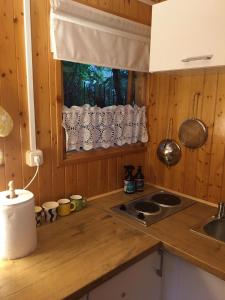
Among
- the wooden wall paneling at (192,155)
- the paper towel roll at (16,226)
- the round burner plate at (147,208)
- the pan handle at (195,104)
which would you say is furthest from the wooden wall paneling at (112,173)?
the paper towel roll at (16,226)

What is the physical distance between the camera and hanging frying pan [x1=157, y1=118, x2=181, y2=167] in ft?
6.08

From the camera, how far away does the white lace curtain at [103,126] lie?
1.54 m

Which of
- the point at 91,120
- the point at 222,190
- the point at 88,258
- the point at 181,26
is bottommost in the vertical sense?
the point at 88,258

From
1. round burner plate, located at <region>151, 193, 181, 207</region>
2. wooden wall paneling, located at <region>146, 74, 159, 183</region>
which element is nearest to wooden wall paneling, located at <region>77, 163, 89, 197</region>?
round burner plate, located at <region>151, 193, 181, 207</region>

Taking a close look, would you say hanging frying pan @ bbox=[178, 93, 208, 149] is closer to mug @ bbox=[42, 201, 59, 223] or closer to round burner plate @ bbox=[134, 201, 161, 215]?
round burner plate @ bbox=[134, 201, 161, 215]

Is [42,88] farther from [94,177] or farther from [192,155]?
[192,155]

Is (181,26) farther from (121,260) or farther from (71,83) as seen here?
(121,260)

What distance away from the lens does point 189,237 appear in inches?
50.2

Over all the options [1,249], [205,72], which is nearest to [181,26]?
[205,72]

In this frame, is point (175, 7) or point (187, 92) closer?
point (175, 7)

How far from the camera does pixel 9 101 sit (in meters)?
1.27

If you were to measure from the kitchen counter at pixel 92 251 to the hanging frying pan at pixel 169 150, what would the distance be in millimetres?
427

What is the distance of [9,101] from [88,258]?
83cm

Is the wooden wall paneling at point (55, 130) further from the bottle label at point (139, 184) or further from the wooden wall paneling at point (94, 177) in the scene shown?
the bottle label at point (139, 184)
